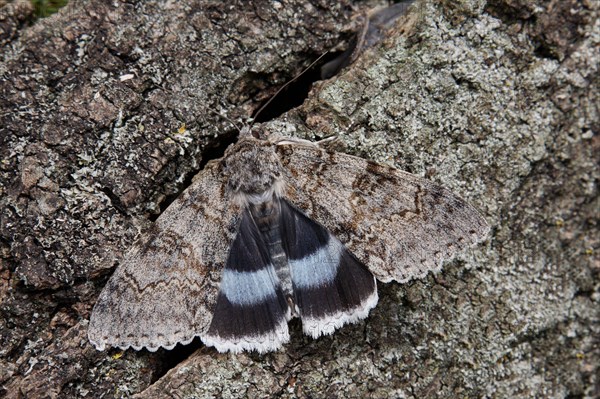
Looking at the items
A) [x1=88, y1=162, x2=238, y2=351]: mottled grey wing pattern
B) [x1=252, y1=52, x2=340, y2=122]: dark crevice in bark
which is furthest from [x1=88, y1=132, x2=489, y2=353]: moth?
[x1=252, y1=52, x2=340, y2=122]: dark crevice in bark

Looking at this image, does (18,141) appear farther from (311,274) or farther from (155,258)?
(311,274)

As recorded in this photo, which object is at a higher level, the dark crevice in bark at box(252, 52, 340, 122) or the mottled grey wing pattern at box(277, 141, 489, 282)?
the dark crevice in bark at box(252, 52, 340, 122)

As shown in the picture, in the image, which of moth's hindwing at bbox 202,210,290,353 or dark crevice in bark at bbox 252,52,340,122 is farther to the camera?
dark crevice in bark at bbox 252,52,340,122

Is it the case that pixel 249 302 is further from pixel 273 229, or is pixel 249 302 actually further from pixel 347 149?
pixel 347 149

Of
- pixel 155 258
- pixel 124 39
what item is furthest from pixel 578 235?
pixel 124 39

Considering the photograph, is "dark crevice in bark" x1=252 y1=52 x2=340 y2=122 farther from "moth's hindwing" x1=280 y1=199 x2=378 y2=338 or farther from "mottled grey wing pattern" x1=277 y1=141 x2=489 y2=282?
"moth's hindwing" x1=280 y1=199 x2=378 y2=338
